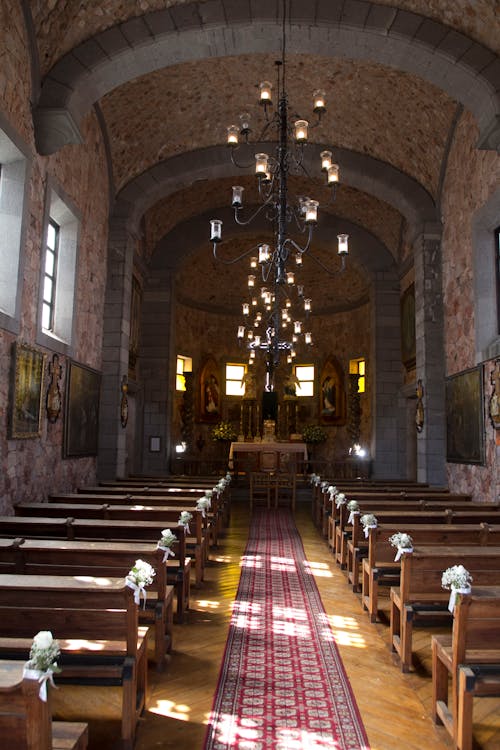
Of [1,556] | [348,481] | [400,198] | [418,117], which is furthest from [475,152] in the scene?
[1,556]

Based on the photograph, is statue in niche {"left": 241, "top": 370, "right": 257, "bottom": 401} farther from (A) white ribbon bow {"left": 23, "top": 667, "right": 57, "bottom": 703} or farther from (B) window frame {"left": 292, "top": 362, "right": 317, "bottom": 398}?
(A) white ribbon bow {"left": 23, "top": 667, "right": 57, "bottom": 703}

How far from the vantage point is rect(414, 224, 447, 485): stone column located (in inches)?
488

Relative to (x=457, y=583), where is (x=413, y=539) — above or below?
below

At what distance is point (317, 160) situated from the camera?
1370 cm

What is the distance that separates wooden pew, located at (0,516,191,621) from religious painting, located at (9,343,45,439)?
67.9 inches

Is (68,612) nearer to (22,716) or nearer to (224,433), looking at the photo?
(22,716)

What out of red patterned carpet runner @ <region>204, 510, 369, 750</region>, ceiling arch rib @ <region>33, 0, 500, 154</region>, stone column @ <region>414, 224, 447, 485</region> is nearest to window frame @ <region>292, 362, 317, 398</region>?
stone column @ <region>414, 224, 447, 485</region>

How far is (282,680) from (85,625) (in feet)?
5.52

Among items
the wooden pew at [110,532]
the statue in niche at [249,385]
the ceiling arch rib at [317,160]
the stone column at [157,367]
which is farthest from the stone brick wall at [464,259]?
the statue in niche at [249,385]

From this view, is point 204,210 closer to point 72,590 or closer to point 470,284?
point 470,284

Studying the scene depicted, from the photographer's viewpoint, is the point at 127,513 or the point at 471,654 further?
the point at 127,513

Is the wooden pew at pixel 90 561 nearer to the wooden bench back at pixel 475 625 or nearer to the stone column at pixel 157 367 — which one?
the wooden bench back at pixel 475 625

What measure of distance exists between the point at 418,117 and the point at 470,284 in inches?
144

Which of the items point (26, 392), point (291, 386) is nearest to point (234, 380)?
point (291, 386)
